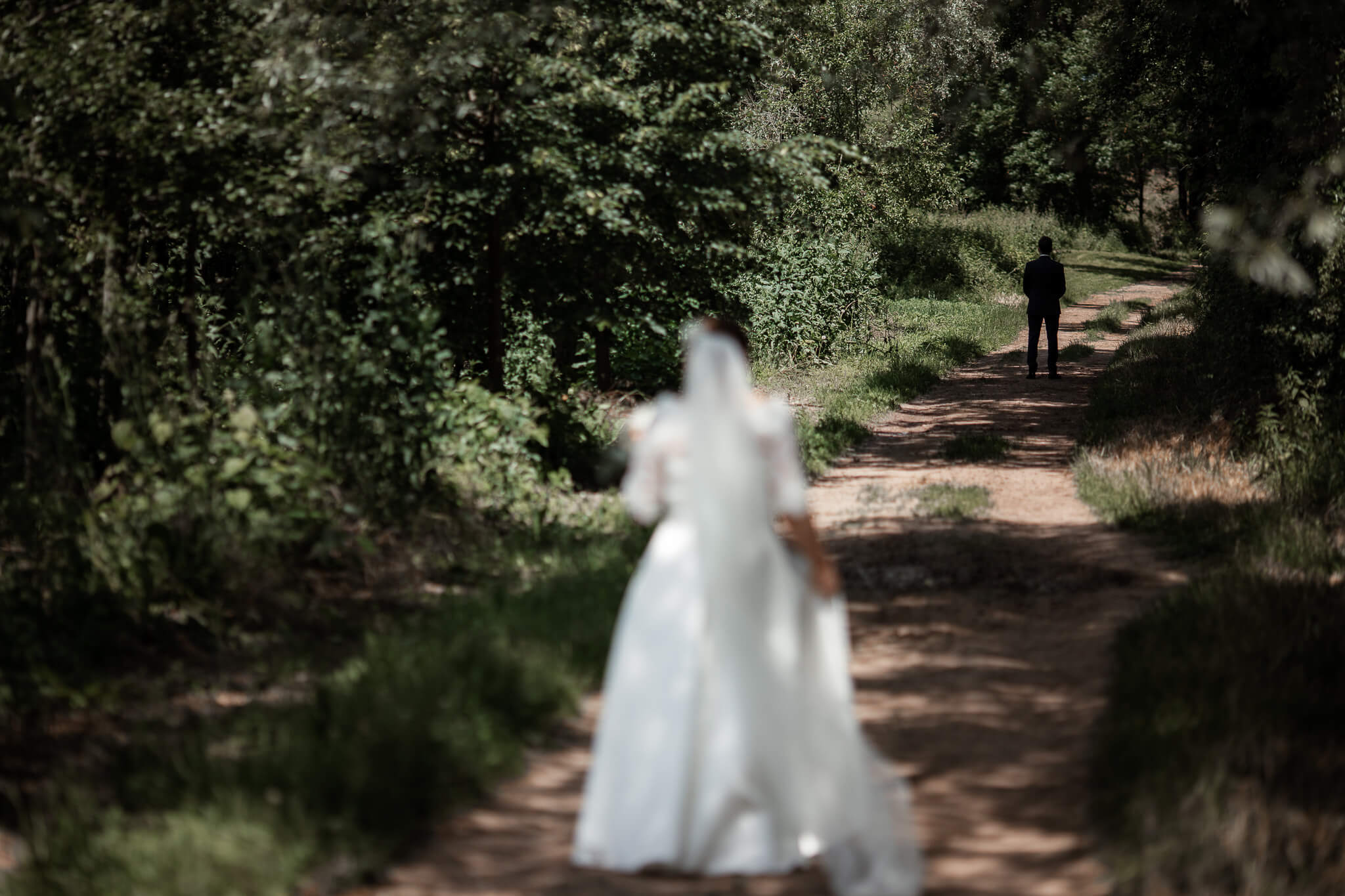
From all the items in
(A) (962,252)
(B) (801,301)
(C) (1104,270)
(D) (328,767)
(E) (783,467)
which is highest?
(C) (1104,270)

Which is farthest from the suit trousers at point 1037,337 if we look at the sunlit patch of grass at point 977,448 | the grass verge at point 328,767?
the grass verge at point 328,767

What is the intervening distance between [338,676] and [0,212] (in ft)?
10.1

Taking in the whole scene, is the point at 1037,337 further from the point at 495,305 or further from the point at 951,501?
the point at 495,305

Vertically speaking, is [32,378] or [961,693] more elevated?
[32,378]

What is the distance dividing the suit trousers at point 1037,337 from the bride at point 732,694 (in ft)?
53.6

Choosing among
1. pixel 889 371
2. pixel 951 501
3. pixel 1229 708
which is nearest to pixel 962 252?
pixel 889 371

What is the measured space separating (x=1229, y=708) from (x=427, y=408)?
19.8 ft

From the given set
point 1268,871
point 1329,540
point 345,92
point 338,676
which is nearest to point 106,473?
point 338,676

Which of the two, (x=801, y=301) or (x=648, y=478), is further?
(x=801, y=301)

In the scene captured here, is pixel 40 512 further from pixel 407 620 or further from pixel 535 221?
pixel 535 221

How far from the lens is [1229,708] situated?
5332mm

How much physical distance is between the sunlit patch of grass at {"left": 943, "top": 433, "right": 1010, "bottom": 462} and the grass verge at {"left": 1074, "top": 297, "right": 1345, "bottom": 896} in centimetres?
283

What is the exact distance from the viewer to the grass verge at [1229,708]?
4.09m

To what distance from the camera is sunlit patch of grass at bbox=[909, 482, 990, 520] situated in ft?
35.5
